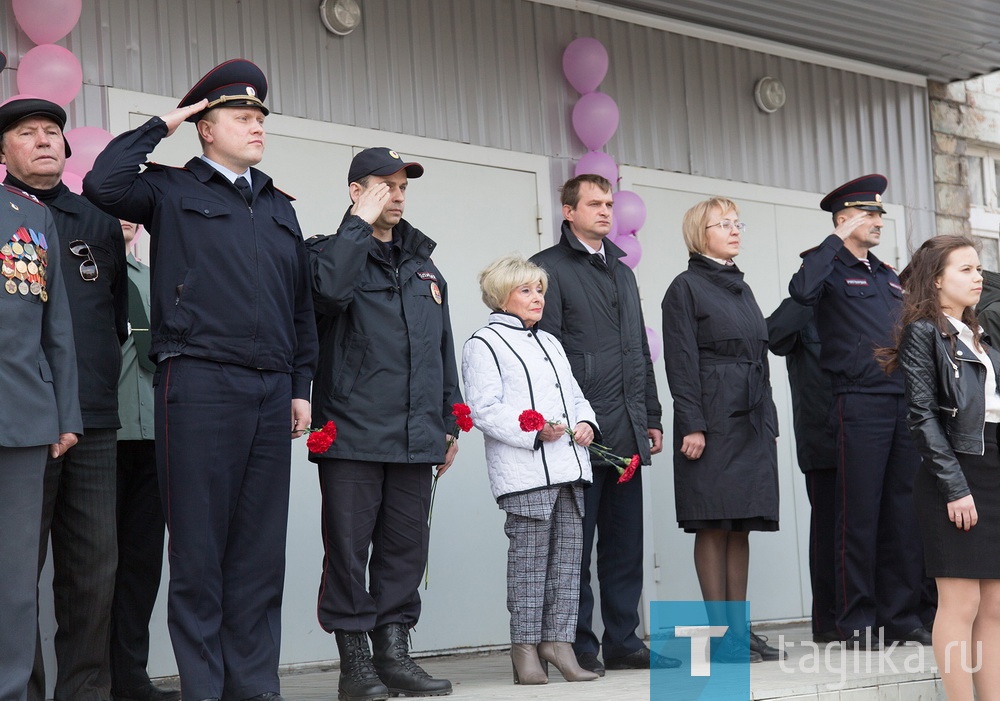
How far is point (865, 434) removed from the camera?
5805 millimetres

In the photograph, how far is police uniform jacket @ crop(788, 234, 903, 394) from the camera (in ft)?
19.1

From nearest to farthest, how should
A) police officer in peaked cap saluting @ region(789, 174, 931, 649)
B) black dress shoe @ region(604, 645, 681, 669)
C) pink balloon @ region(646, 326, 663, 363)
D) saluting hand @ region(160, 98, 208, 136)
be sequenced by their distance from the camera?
saluting hand @ region(160, 98, 208, 136), black dress shoe @ region(604, 645, 681, 669), police officer in peaked cap saluting @ region(789, 174, 931, 649), pink balloon @ region(646, 326, 663, 363)

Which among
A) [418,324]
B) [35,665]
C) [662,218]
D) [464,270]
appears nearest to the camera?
[35,665]

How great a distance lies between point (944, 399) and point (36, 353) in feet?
9.69

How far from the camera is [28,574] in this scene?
3.65 metres

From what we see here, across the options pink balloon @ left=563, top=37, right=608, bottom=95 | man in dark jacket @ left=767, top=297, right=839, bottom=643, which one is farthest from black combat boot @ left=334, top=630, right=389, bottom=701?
pink balloon @ left=563, top=37, right=608, bottom=95

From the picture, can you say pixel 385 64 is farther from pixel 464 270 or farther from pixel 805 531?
pixel 805 531

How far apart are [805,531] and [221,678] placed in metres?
4.92

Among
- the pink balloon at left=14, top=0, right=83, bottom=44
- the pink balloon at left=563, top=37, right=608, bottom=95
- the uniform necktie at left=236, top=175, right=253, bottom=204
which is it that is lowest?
the uniform necktie at left=236, top=175, right=253, bottom=204

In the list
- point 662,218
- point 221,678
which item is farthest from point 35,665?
point 662,218

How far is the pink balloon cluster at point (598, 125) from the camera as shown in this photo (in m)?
6.98

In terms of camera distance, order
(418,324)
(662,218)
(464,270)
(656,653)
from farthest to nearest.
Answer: (662,218) → (464,270) → (656,653) → (418,324)

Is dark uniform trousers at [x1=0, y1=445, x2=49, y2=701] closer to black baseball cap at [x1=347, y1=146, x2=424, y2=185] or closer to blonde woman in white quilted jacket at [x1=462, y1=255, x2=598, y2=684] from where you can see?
black baseball cap at [x1=347, y1=146, x2=424, y2=185]

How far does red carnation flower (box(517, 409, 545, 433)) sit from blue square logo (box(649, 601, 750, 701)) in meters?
0.99
